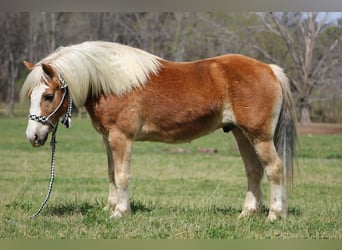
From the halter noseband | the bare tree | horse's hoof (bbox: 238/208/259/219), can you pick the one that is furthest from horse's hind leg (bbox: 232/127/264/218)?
the bare tree

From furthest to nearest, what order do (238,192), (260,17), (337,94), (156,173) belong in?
(260,17) < (337,94) < (156,173) < (238,192)

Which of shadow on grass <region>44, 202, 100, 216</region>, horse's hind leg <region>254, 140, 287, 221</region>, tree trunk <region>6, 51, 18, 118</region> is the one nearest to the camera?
horse's hind leg <region>254, 140, 287, 221</region>

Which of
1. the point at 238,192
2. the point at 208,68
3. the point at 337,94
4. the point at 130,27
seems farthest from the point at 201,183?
the point at 130,27

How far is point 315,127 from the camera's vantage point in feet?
65.3

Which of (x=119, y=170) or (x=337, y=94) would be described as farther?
(x=337, y=94)

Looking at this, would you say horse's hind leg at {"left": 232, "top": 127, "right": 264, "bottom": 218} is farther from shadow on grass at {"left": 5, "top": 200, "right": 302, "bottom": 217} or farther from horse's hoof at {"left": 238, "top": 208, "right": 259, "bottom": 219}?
shadow on grass at {"left": 5, "top": 200, "right": 302, "bottom": 217}

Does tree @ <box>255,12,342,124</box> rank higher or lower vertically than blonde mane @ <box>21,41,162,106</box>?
lower

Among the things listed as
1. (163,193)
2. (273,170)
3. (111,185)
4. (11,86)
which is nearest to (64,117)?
(111,185)

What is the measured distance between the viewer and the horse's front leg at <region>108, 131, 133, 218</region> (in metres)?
5.38

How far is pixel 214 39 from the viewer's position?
28.1 m

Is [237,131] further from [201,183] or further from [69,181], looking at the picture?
[69,181]

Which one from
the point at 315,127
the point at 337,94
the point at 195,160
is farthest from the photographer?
the point at 337,94

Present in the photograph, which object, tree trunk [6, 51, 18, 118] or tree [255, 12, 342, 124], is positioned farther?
tree trunk [6, 51, 18, 118]

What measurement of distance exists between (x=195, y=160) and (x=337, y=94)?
493 inches
